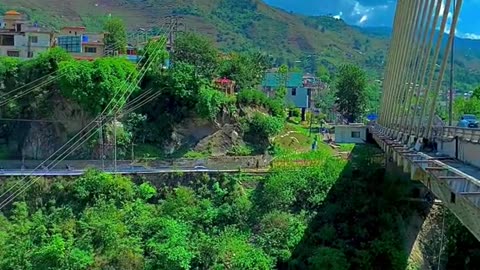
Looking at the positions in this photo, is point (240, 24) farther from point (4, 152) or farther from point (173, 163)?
point (173, 163)

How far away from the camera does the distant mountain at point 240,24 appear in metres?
122

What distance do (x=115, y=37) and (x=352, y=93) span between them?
17.4m

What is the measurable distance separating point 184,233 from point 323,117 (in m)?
28.1

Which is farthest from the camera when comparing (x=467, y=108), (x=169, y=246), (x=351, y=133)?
(x=467, y=108)

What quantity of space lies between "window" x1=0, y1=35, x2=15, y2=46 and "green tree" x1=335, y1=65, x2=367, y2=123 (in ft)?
73.9

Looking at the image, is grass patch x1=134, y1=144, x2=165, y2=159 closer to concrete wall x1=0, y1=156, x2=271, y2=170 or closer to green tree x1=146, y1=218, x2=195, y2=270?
→ concrete wall x1=0, y1=156, x2=271, y2=170

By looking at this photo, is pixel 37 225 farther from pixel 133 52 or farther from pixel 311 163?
pixel 133 52

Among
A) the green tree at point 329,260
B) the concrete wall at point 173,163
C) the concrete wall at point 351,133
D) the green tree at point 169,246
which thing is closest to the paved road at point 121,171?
the concrete wall at point 173,163

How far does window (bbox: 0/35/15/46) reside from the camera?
41.3 m

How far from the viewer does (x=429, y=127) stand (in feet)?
53.8

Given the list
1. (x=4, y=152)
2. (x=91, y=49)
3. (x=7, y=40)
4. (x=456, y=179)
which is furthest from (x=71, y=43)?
(x=456, y=179)

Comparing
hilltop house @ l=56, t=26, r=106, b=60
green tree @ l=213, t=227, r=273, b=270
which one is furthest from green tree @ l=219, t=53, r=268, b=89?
green tree @ l=213, t=227, r=273, b=270

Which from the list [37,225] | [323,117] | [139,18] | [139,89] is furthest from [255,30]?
[37,225]

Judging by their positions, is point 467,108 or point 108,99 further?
point 467,108
